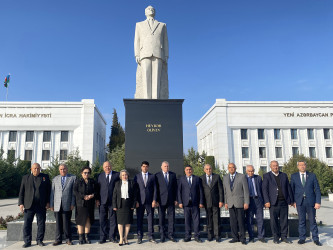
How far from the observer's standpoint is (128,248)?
5.44 m

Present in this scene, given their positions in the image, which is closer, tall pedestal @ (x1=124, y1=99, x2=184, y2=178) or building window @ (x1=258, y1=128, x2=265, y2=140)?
tall pedestal @ (x1=124, y1=99, x2=184, y2=178)

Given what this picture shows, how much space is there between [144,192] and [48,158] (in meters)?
37.7

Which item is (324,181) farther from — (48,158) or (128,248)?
(48,158)

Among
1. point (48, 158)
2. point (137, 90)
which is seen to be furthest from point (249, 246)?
point (48, 158)

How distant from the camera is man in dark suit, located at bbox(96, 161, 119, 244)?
6.04 metres

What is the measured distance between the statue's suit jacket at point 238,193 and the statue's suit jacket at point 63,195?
365 cm

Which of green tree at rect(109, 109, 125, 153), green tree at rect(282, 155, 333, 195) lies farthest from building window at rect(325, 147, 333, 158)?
green tree at rect(109, 109, 125, 153)

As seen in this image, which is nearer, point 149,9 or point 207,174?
point 207,174

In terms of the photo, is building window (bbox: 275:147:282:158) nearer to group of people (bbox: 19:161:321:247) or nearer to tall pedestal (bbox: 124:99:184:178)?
tall pedestal (bbox: 124:99:184:178)

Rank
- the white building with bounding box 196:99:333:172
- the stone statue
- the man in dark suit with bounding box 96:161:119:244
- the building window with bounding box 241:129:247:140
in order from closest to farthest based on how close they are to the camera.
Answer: the man in dark suit with bounding box 96:161:119:244
the stone statue
the white building with bounding box 196:99:333:172
the building window with bounding box 241:129:247:140

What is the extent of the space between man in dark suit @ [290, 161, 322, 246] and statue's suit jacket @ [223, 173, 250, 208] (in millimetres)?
1237

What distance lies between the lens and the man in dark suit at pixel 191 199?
6176 millimetres

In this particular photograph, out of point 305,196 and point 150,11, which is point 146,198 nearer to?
point 305,196

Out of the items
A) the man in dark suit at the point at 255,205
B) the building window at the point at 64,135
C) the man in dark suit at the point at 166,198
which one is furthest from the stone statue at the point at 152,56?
the building window at the point at 64,135
